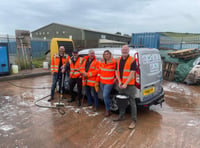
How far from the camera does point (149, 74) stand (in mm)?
3793

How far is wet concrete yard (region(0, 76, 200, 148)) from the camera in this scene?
9.85 feet

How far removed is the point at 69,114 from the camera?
428 cm

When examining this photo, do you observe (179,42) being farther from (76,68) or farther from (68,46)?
(76,68)

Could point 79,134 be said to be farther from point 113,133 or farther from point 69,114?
point 69,114

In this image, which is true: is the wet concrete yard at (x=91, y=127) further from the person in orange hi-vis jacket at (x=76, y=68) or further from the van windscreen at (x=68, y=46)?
the van windscreen at (x=68, y=46)

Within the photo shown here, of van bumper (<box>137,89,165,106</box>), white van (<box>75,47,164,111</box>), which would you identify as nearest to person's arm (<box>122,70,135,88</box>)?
white van (<box>75,47,164,111</box>)

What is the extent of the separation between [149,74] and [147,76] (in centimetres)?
10

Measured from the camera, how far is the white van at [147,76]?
361cm

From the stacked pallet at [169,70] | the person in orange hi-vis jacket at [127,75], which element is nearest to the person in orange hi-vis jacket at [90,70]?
the person in orange hi-vis jacket at [127,75]

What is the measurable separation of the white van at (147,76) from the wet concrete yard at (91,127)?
56 centimetres

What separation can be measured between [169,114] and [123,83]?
1.89 m

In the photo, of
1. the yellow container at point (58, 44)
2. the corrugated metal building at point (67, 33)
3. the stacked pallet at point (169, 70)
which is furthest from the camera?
the corrugated metal building at point (67, 33)

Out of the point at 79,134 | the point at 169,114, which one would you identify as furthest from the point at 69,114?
the point at 169,114

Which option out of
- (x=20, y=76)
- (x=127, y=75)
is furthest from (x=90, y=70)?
(x=20, y=76)
